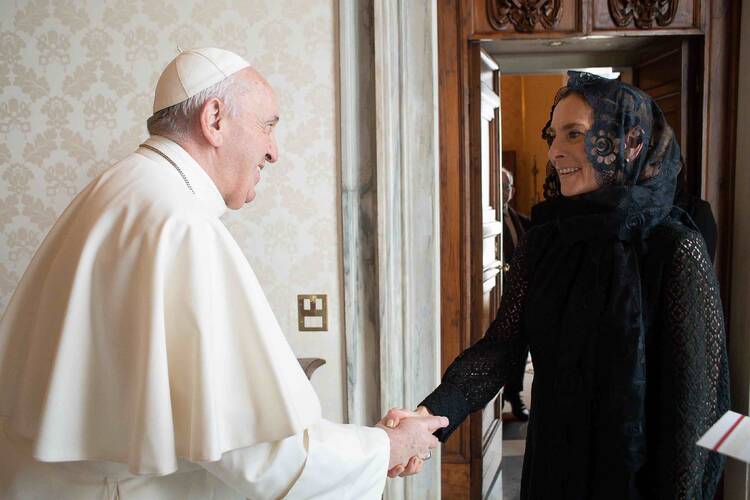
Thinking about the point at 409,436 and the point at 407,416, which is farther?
the point at 407,416

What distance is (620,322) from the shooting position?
5.82 feet

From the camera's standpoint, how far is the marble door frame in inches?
115

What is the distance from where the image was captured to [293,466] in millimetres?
1457

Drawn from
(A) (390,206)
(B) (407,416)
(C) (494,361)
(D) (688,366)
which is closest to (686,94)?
(A) (390,206)

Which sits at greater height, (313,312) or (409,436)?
(313,312)

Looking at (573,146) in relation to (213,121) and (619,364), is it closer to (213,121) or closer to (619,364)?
(619,364)

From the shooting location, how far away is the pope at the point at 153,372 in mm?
1361

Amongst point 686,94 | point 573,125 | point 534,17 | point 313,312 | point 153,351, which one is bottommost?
point 313,312

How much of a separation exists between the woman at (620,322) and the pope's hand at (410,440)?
3.4 inches

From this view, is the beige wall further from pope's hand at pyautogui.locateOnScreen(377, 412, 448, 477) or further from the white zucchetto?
the white zucchetto

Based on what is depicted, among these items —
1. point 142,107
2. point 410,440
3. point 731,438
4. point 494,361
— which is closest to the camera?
point 731,438

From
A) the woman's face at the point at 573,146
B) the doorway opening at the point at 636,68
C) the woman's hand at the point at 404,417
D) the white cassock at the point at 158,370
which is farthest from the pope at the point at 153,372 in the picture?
the doorway opening at the point at 636,68

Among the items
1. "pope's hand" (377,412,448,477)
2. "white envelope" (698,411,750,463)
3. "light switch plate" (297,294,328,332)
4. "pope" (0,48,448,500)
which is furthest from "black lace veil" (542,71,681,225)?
"light switch plate" (297,294,328,332)

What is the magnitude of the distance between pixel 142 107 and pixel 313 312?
1.13 meters
